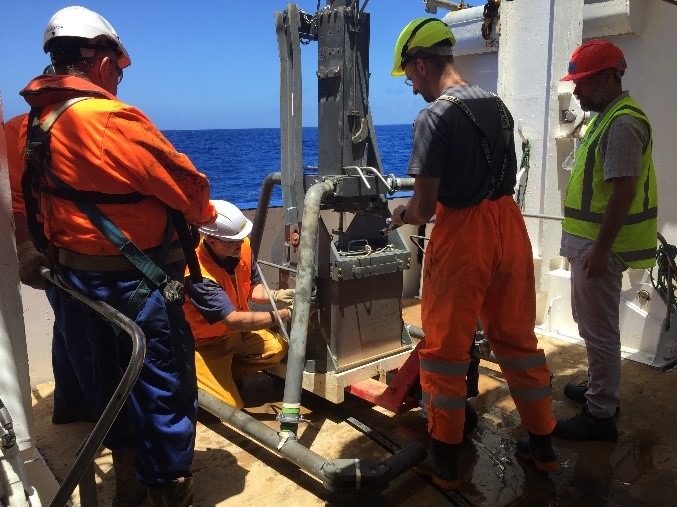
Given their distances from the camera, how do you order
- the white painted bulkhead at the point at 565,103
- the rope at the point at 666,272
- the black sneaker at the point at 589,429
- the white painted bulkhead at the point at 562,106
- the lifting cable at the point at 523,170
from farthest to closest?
the lifting cable at the point at 523,170
the white painted bulkhead at the point at 565,103
the white painted bulkhead at the point at 562,106
the rope at the point at 666,272
the black sneaker at the point at 589,429

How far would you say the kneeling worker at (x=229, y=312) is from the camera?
312 cm

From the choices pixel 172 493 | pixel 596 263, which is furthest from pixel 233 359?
pixel 596 263

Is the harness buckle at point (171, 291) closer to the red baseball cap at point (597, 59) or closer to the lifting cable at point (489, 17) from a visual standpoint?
the red baseball cap at point (597, 59)

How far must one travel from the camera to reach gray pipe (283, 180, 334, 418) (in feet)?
9.05

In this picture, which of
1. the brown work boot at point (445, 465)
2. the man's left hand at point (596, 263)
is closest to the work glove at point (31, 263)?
the brown work boot at point (445, 465)

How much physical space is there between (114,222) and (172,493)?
42.7 inches

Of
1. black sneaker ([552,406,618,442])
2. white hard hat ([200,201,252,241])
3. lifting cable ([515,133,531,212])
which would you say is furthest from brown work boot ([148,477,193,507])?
lifting cable ([515,133,531,212])

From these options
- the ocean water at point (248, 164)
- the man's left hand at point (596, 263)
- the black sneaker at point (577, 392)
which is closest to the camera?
the man's left hand at point (596, 263)

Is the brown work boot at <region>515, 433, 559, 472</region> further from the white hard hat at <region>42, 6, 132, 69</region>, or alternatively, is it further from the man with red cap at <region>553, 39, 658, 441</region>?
the white hard hat at <region>42, 6, 132, 69</region>

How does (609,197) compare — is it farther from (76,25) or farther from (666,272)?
(76,25)

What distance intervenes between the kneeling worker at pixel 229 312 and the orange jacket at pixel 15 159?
89cm

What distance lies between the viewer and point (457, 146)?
2410 millimetres

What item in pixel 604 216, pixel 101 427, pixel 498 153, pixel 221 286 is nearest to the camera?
pixel 101 427

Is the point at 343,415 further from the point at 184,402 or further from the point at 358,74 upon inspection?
the point at 358,74
